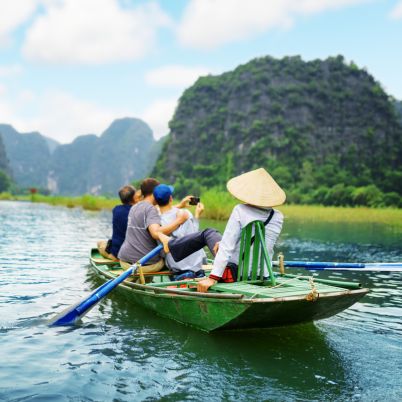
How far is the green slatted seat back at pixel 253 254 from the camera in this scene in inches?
166

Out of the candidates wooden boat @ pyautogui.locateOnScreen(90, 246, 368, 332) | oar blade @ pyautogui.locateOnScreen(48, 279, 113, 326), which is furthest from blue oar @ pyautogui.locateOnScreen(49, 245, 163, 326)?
wooden boat @ pyautogui.locateOnScreen(90, 246, 368, 332)

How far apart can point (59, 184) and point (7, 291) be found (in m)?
158

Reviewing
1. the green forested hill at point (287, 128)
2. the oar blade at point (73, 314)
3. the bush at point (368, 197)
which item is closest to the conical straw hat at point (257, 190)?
the oar blade at point (73, 314)

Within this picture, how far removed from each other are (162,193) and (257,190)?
1.44m

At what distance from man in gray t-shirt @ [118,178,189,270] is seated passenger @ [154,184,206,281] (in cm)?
11

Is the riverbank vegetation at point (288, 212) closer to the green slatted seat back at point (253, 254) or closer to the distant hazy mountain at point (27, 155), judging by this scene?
the green slatted seat back at point (253, 254)

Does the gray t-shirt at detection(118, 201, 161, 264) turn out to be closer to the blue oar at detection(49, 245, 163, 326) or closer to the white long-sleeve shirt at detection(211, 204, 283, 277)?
the blue oar at detection(49, 245, 163, 326)

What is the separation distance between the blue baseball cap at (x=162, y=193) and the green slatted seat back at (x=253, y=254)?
53.8 inches

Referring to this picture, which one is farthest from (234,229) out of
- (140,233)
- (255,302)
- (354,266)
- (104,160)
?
(104,160)

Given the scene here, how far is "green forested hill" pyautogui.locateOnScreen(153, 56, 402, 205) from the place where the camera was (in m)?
56.4

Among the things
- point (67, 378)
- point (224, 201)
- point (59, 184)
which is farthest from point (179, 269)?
point (59, 184)

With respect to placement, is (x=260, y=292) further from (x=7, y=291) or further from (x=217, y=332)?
(x=7, y=291)

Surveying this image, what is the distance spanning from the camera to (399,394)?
322 centimetres

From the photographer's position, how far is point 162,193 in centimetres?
537
